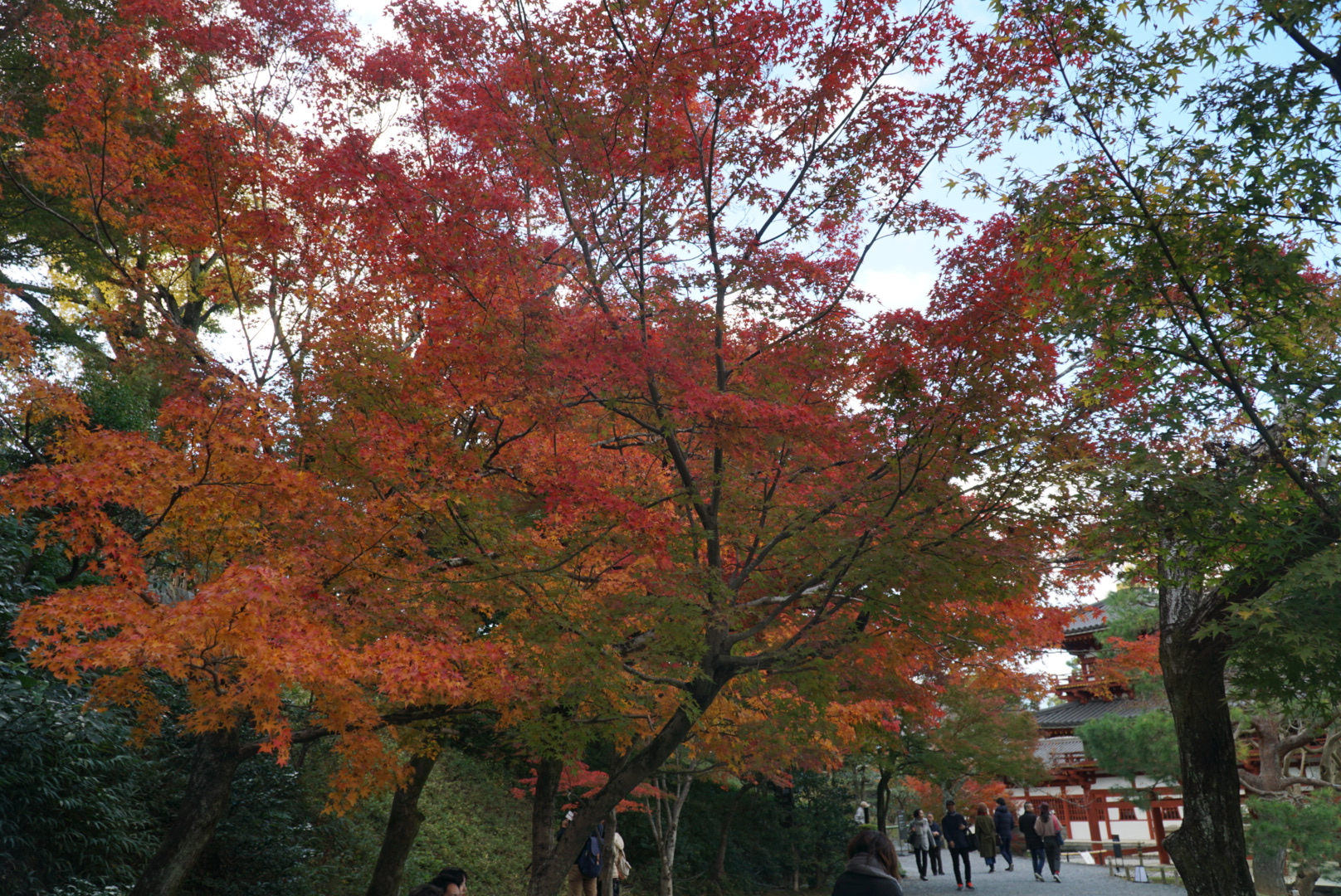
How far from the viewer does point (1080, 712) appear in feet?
89.5

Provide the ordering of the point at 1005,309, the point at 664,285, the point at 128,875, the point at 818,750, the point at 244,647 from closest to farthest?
the point at 244,647
the point at 1005,309
the point at 664,285
the point at 128,875
the point at 818,750

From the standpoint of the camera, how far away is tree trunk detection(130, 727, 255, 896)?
8.19m

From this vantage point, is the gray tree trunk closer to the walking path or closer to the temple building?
the walking path

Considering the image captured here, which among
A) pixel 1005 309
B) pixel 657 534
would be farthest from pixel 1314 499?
pixel 657 534

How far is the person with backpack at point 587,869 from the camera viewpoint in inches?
516

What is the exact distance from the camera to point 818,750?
16484mm

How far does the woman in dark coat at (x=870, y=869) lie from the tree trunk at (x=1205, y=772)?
19.2 feet

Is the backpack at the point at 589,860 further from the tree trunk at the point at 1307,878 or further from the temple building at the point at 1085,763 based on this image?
the temple building at the point at 1085,763

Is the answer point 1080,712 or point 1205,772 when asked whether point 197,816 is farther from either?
point 1080,712

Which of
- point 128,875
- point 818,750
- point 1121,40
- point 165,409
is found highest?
point 1121,40

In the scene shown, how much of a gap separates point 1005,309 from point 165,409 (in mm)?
7368

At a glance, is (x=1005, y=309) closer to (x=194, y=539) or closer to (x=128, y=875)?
(x=194, y=539)

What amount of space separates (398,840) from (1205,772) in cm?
976

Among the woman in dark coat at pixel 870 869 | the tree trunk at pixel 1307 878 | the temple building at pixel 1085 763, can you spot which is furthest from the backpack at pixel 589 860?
the temple building at pixel 1085 763
